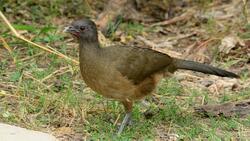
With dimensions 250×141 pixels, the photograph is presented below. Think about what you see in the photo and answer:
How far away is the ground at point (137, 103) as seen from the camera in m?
5.34

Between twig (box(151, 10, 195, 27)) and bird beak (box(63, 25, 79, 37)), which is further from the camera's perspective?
twig (box(151, 10, 195, 27))

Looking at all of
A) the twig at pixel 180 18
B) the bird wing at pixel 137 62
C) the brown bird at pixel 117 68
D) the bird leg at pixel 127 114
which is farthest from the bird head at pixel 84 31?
the twig at pixel 180 18

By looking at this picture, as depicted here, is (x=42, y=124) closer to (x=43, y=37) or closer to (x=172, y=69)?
(x=172, y=69)

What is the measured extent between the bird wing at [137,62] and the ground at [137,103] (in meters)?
0.43

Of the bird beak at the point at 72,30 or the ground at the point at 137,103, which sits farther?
the ground at the point at 137,103

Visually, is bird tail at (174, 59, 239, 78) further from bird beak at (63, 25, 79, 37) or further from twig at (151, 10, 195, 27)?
twig at (151, 10, 195, 27)

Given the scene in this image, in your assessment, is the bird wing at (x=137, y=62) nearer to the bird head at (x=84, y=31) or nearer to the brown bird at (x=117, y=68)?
the brown bird at (x=117, y=68)

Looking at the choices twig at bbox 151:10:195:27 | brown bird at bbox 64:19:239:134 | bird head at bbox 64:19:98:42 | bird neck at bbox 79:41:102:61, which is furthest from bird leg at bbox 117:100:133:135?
twig at bbox 151:10:195:27

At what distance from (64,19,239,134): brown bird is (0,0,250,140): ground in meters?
0.32

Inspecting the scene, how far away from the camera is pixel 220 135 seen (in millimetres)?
5203

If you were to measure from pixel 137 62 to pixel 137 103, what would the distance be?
29.2 inches

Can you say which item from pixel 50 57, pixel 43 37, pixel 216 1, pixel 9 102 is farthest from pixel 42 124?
pixel 216 1

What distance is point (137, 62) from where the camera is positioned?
530 cm

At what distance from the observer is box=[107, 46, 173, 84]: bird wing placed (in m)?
5.17
